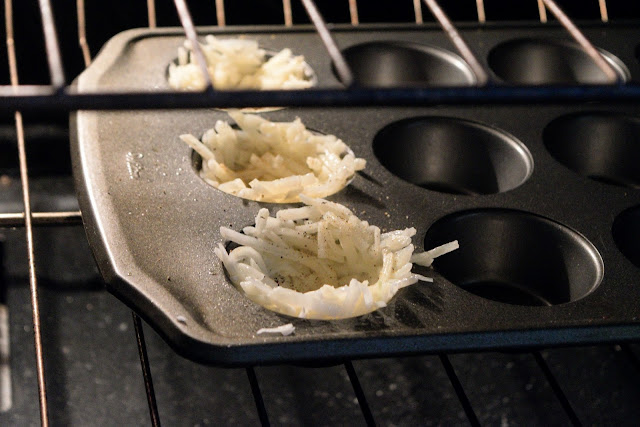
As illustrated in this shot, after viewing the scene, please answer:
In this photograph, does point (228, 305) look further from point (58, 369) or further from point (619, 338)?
point (58, 369)

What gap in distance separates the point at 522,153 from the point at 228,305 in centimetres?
75

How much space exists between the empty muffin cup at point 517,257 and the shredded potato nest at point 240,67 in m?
0.48

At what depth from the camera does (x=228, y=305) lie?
3.72ft

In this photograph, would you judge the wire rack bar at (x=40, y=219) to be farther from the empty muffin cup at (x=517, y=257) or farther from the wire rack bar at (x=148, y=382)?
the empty muffin cup at (x=517, y=257)

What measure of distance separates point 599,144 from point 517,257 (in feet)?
1.34

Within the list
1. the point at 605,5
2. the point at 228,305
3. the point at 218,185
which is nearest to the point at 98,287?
the point at 218,185

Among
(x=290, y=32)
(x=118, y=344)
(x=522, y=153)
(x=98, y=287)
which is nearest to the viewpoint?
(x=522, y=153)

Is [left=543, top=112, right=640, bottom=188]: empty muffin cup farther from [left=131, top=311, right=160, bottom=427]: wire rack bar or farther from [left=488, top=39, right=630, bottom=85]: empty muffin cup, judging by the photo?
[left=131, top=311, right=160, bottom=427]: wire rack bar

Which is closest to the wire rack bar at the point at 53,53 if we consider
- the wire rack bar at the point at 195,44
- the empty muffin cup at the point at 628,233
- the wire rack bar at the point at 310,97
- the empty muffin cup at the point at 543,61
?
the wire rack bar at the point at 310,97

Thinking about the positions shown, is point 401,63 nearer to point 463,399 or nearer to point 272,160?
point 272,160

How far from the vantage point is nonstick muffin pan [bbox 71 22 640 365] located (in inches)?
43.1

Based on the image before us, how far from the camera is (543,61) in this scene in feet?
6.35

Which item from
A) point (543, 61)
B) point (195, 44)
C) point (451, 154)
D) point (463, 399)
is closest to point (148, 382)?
point (463, 399)

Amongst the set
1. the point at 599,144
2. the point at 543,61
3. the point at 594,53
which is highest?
the point at 594,53
